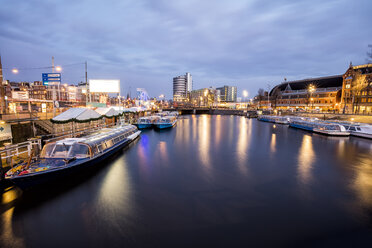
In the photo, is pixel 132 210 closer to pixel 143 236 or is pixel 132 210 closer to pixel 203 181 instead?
pixel 143 236

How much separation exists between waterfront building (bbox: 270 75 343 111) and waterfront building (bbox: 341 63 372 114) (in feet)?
32.0

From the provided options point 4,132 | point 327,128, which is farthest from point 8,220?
point 327,128

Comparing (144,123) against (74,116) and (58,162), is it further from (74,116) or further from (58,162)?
(58,162)

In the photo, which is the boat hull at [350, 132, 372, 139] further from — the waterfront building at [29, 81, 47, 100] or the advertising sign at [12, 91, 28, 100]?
the waterfront building at [29, 81, 47, 100]

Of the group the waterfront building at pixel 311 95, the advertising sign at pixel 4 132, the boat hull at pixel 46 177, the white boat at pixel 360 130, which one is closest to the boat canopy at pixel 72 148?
the boat hull at pixel 46 177

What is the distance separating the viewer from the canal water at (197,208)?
347 inches

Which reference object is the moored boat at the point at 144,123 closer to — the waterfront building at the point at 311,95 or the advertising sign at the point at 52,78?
the advertising sign at the point at 52,78

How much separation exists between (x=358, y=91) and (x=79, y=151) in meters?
103

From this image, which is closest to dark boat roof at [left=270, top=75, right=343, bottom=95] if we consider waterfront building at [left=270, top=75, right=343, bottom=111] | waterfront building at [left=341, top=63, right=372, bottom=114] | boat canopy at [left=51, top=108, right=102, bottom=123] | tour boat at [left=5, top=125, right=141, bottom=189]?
waterfront building at [left=270, top=75, right=343, bottom=111]

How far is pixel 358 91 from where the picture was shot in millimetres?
74250

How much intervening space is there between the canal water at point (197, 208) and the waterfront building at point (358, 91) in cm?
7646

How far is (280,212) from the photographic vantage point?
11.0 m

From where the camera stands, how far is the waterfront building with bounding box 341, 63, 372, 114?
7225cm

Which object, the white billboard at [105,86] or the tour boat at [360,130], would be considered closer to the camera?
the tour boat at [360,130]
